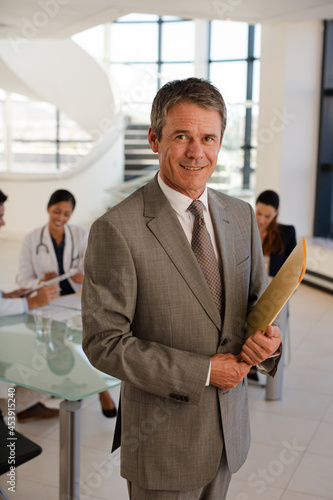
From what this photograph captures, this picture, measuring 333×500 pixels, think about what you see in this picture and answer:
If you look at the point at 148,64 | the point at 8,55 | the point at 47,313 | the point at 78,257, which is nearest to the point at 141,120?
the point at 148,64

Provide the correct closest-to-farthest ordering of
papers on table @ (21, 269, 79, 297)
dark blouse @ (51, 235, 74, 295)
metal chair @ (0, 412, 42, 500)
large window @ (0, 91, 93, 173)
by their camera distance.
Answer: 1. metal chair @ (0, 412, 42, 500)
2. papers on table @ (21, 269, 79, 297)
3. dark blouse @ (51, 235, 74, 295)
4. large window @ (0, 91, 93, 173)

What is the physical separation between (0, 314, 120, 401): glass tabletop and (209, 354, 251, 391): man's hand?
1.11 meters

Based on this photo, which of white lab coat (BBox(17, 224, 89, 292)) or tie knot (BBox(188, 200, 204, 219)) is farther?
white lab coat (BBox(17, 224, 89, 292))

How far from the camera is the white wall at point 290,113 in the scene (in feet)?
24.8

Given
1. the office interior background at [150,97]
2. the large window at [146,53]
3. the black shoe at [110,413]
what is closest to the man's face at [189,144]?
the black shoe at [110,413]

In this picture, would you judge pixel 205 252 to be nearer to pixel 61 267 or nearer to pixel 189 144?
pixel 189 144

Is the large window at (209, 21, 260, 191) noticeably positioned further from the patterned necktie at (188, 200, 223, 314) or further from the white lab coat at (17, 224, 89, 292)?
the patterned necktie at (188, 200, 223, 314)

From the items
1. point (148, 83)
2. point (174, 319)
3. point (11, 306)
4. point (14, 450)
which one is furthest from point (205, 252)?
point (148, 83)

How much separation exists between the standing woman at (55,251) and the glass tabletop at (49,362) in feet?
2.81

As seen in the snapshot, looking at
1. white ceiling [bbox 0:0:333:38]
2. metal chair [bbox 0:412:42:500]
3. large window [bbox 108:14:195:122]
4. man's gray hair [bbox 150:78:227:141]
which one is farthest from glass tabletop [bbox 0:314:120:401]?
large window [bbox 108:14:195:122]

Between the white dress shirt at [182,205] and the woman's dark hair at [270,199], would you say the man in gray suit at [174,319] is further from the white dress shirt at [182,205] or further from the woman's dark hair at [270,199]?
the woman's dark hair at [270,199]

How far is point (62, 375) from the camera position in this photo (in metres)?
2.61

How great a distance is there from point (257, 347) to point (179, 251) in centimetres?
32

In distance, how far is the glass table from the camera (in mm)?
2451
